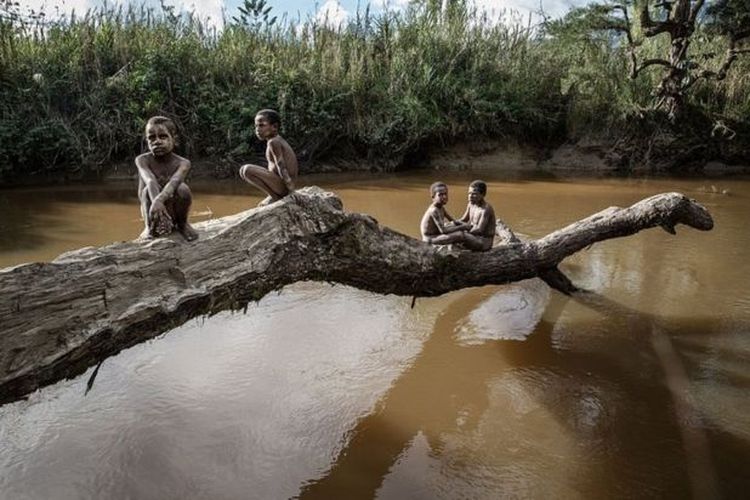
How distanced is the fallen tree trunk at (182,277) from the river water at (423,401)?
0.75m

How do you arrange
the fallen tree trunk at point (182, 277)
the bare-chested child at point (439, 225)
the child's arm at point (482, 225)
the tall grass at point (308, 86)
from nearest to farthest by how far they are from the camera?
the fallen tree trunk at point (182, 277) < the bare-chested child at point (439, 225) < the child's arm at point (482, 225) < the tall grass at point (308, 86)

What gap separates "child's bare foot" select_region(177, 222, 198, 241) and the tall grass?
346 inches

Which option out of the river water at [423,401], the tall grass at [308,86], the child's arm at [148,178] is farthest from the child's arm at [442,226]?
the tall grass at [308,86]

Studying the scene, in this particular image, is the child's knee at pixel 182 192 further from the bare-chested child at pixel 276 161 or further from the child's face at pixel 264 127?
the child's face at pixel 264 127

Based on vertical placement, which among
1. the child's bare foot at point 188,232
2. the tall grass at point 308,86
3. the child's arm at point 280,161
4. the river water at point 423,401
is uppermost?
the tall grass at point 308,86

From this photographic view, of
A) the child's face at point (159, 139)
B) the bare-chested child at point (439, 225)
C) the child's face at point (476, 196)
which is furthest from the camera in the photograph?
the child's face at point (476, 196)

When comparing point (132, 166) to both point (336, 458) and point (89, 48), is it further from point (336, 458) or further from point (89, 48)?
point (336, 458)

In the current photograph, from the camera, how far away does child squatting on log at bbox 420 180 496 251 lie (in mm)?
4672

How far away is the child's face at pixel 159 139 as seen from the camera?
297 centimetres

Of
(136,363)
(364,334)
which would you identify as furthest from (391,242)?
(136,363)

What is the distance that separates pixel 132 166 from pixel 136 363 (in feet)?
26.5

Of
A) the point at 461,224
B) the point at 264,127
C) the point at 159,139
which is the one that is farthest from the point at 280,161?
the point at 461,224

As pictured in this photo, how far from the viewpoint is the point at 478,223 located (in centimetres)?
491

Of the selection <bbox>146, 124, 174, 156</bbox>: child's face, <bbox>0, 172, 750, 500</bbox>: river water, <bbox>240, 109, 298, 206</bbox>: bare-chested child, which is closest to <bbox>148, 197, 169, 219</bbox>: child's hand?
<bbox>146, 124, 174, 156</bbox>: child's face
